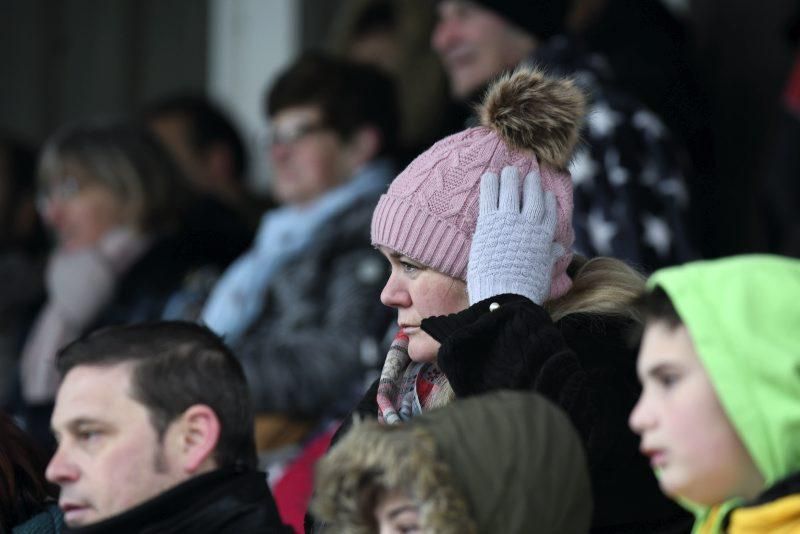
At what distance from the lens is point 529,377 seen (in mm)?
3365

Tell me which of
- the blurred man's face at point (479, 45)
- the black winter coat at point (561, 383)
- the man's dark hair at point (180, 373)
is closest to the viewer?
the black winter coat at point (561, 383)

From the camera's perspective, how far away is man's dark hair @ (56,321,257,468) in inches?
148

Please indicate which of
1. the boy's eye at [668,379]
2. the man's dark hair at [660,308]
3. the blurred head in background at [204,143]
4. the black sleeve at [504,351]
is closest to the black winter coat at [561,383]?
the black sleeve at [504,351]

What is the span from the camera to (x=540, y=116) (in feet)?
12.3

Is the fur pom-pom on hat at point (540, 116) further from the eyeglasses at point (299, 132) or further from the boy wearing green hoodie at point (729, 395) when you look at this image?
the eyeglasses at point (299, 132)

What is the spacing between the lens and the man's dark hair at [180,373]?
12.4ft

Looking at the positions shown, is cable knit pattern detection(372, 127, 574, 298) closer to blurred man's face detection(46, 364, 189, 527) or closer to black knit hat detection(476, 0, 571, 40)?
blurred man's face detection(46, 364, 189, 527)

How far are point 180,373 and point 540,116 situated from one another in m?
0.94

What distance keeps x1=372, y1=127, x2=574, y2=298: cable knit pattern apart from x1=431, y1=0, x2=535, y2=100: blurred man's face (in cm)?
184

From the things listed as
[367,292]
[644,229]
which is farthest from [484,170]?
[367,292]

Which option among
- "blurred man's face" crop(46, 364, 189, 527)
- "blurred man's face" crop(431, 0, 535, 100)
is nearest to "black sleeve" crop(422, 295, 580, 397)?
"blurred man's face" crop(46, 364, 189, 527)

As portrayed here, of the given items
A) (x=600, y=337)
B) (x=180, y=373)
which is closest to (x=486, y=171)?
(x=600, y=337)

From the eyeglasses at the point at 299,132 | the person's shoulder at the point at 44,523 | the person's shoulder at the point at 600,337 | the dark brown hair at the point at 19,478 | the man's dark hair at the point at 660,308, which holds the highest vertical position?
the eyeglasses at the point at 299,132

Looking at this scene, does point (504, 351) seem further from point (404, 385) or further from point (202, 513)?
point (202, 513)
